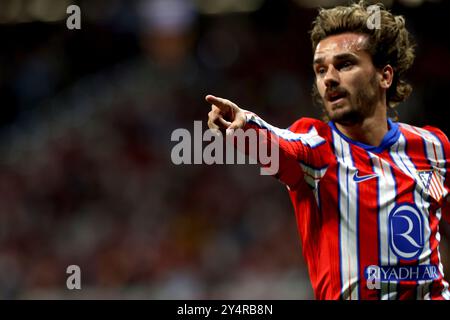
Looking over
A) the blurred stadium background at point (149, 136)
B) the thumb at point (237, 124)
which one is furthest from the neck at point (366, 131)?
the blurred stadium background at point (149, 136)

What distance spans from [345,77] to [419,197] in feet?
1.94

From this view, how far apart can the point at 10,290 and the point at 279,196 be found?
3554mm

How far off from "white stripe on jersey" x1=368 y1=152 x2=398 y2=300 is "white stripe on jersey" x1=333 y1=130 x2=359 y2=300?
3.9 inches

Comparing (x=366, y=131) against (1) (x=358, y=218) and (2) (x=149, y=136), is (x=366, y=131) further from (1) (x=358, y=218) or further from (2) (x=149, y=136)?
(2) (x=149, y=136)

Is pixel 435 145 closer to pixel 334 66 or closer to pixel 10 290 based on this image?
pixel 334 66

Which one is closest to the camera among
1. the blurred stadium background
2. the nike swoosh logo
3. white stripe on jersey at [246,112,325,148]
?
white stripe on jersey at [246,112,325,148]

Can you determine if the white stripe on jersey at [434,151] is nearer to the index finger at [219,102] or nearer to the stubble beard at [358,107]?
the stubble beard at [358,107]

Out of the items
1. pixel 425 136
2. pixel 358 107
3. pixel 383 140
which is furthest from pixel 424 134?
pixel 358 107

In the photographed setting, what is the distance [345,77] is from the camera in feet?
9.54

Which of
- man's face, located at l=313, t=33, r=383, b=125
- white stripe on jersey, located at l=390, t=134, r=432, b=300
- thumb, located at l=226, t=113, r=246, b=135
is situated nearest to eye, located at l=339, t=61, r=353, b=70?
man's face, located at l=313, t=33, r=383, b=125

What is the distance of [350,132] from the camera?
2.97 meters

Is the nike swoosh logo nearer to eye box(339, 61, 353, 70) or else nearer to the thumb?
eye box(339, 61, 353, 70)

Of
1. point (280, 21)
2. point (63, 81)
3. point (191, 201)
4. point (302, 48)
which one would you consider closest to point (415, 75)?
point (302, 48)

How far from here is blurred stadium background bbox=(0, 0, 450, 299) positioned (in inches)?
321
